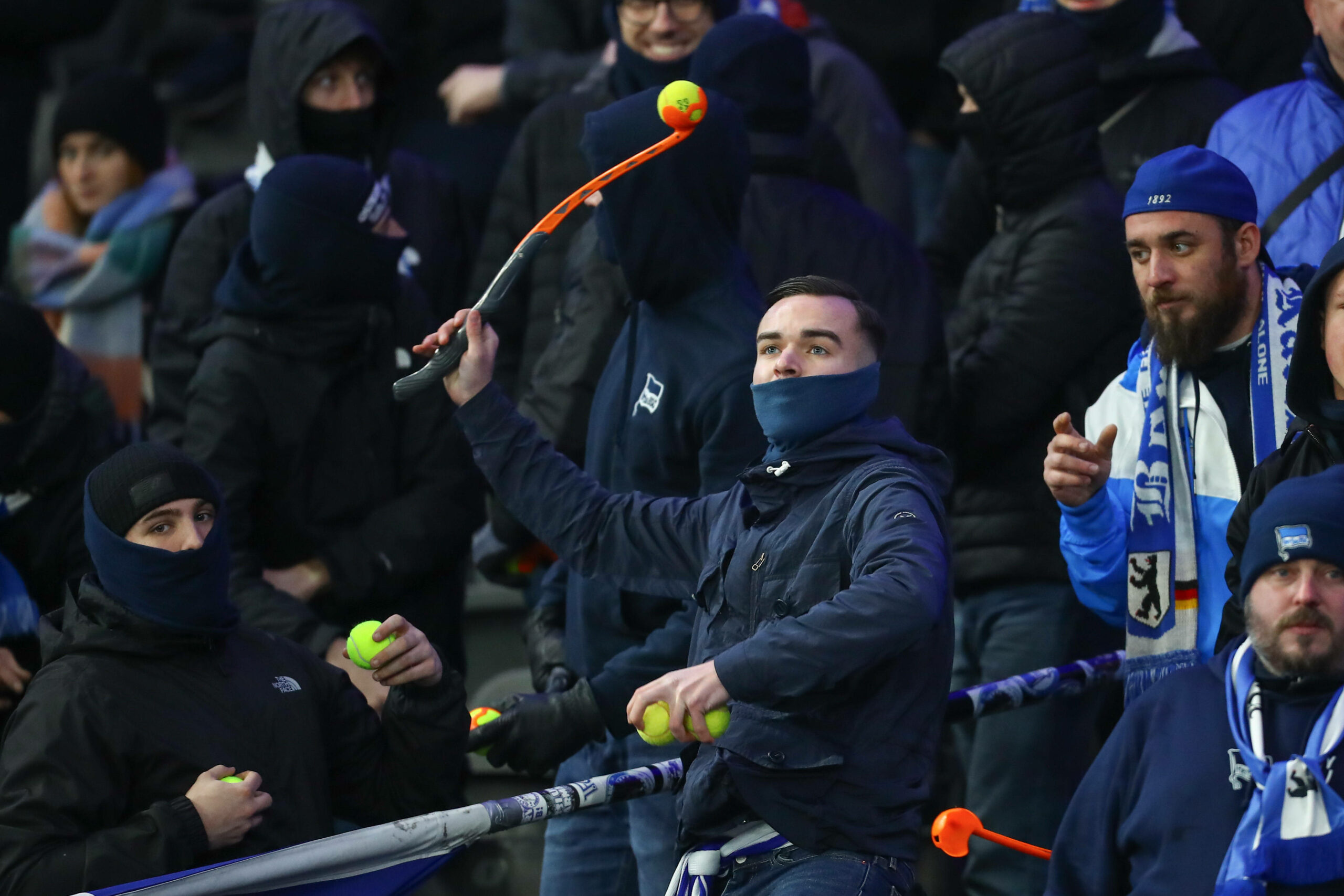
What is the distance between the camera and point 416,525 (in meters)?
5.61

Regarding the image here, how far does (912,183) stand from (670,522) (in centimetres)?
398

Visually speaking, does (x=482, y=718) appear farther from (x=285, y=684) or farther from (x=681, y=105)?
(x=681, y=105)

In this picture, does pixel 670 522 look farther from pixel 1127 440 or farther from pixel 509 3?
pixel 509 3

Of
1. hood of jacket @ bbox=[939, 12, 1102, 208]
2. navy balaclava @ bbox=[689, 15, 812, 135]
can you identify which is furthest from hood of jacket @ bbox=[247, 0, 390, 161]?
hood of jacket @ bbox=[939, 12, 1102, 208]

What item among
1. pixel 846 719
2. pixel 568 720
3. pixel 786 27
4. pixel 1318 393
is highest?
pixel 786 27

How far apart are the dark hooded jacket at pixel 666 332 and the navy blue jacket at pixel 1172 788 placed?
3.87ft

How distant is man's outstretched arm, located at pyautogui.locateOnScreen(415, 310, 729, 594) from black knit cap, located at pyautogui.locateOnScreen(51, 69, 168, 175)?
3523 mm

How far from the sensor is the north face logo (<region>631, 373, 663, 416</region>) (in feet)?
15.0

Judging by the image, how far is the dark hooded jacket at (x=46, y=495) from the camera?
5574 millimetres

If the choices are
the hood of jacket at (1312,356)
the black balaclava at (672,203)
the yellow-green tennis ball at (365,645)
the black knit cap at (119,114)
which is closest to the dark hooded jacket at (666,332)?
the black balaclava at (672,203)

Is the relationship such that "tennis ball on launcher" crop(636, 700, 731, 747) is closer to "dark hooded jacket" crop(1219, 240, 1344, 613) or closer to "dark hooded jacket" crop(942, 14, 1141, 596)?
"dark hooded jacket" crop(1219, 240, 1344, 613)

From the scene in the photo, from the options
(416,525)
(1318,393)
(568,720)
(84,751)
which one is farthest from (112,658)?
(1318,393)

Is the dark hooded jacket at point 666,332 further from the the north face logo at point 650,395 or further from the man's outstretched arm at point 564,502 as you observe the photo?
the man's outstretched arm at point 564,502

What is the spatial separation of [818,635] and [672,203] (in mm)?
1576
